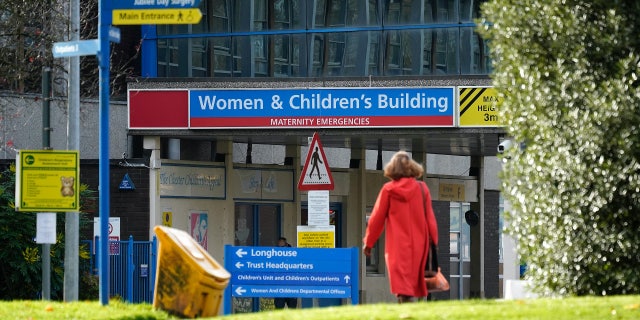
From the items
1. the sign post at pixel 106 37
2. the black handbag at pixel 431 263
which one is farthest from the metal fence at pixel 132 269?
the black handbag at pixel 431 263

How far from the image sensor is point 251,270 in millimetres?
21172

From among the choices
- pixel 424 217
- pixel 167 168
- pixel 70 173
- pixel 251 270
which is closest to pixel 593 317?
pixel 424 217

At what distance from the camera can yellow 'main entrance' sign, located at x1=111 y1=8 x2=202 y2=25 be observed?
13.6 m

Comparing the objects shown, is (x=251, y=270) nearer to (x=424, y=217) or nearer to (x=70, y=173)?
(x=70, y=173)

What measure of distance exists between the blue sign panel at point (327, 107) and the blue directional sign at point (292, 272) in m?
5.83

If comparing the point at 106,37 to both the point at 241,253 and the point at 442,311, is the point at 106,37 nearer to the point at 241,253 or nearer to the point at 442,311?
the point at 442,311

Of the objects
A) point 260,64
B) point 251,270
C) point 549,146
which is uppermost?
point 260,64

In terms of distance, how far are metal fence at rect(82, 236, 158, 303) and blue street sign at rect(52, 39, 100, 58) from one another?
11.9m

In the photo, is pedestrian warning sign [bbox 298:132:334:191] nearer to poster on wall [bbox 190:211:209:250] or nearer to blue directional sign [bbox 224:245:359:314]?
blue directional sign [bbox 224:245:359:314]

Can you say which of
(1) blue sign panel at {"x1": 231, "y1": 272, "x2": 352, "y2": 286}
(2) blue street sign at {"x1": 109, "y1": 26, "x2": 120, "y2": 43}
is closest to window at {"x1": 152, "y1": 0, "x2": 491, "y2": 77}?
(1) blue sign panel at {"x1": 231, "y1": 272, "x2": 352, "y2": 286}

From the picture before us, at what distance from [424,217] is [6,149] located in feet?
50.8

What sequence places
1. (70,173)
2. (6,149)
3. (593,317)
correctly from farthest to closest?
(6,149) < (70,173) < (593,317)

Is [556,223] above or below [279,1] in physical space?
below

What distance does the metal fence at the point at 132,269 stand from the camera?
25984 mm
